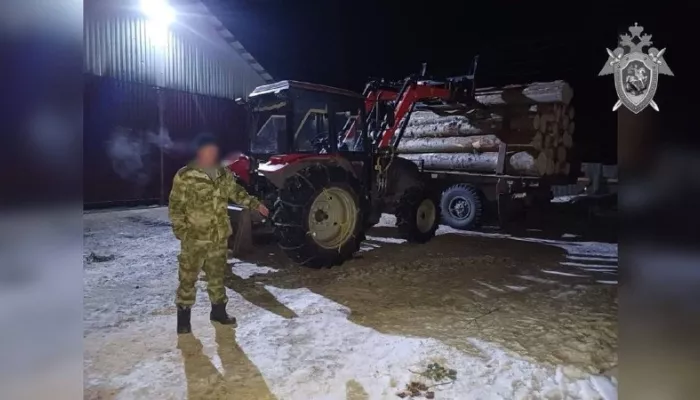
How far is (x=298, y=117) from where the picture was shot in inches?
238

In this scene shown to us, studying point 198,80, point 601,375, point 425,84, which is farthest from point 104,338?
point 198,80

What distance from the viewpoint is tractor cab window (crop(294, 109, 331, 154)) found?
6.13 m

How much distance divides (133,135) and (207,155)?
387 inches

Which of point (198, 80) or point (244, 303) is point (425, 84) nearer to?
point (244, 303)

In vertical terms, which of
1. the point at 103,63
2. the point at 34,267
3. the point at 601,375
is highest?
the point at 103,63

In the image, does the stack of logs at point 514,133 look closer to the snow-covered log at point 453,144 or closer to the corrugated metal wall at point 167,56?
the snow-covered log at point 453,144

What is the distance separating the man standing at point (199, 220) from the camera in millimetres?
3768

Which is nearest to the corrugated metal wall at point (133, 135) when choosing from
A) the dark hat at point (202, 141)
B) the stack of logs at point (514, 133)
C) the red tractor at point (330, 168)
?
the red tractor at point (330, 168)

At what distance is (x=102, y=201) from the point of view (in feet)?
39.2

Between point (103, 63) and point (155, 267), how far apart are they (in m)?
8.01

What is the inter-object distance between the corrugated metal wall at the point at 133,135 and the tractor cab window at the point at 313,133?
4.78 metres

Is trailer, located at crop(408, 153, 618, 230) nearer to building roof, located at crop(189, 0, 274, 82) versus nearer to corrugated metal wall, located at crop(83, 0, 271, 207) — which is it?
corrugated metal wall, located at crop(83, 0, 271, 207)

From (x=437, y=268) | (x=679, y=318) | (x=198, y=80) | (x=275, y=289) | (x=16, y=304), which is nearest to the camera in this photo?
(x=16, y=304)

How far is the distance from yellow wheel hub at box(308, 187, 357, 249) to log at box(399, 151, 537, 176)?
3651 mm
